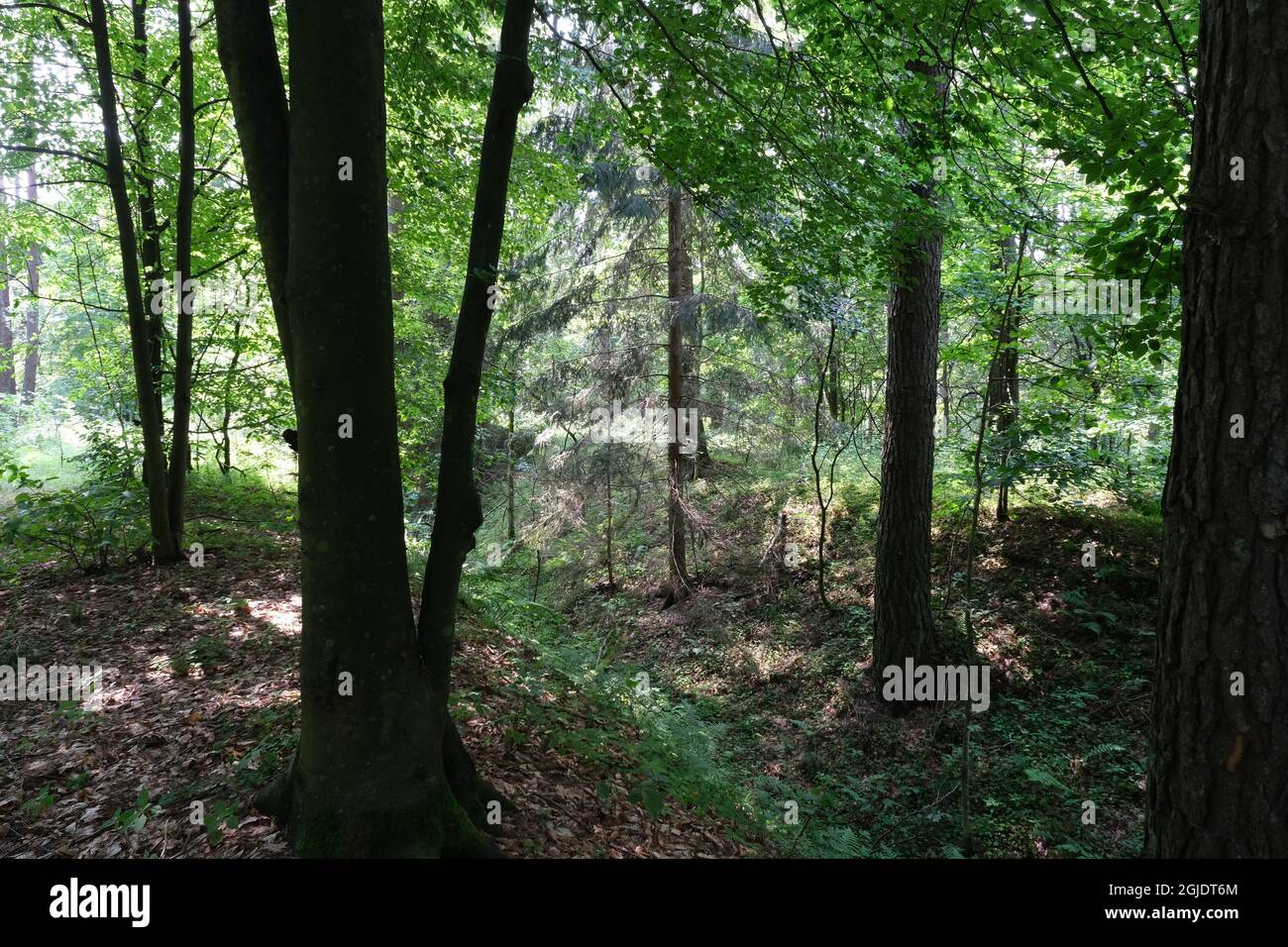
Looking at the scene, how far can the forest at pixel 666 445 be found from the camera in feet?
8.41

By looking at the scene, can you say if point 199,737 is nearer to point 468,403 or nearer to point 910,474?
point 468,403

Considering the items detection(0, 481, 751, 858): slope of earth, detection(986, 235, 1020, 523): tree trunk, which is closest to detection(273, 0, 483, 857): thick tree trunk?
detection(0, 481, 751, 858): slope of earth

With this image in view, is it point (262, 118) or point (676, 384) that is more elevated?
point (262, 118)

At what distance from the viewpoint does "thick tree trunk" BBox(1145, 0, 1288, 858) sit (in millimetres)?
2262

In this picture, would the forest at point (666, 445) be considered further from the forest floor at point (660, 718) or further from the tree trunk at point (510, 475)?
the tree trunk at point (510, 475)

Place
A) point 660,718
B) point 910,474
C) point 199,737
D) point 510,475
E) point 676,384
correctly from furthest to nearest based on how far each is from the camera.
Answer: point 510,475 → point 676,384 → point 910,474 → point 660,718 → point 199,737

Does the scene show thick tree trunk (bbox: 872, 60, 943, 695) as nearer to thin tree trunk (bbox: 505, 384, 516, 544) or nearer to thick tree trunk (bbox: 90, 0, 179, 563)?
thin tree trunk (bbox: 505, 384, 516, 544)

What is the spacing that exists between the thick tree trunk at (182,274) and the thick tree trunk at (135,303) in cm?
17

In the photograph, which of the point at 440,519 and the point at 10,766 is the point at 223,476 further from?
the point at 440,519

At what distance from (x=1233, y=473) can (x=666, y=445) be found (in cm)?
1000

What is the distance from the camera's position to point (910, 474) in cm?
766

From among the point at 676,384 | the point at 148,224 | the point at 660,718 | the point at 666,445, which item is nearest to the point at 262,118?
the point at 660,718

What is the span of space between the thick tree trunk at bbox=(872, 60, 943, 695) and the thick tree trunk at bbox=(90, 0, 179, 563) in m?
7.98

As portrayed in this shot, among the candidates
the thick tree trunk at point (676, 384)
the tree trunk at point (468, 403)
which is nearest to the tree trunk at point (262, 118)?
the tree trunk at point (468, 403)
